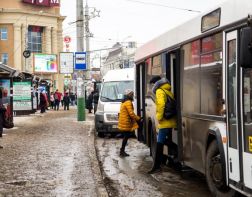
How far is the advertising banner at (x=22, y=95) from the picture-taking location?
35.6m

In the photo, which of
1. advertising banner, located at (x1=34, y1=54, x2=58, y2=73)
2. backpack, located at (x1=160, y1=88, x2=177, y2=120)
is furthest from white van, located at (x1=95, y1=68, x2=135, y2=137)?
advertising banner, located at (x1=34, y1=54, x2=58, y2=73)

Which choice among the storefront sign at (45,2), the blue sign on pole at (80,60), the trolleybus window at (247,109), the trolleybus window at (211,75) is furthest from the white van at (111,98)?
the storefront sign at (45,2)

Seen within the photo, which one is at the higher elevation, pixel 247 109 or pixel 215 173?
pixel 247 109

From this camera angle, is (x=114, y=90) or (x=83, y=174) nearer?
(x=83, y=174)

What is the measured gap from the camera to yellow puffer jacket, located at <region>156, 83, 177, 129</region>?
976 cm

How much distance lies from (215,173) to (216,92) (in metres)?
1.10

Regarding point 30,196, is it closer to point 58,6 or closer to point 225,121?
point 225,121

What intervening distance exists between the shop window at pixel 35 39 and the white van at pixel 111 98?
58.7 meters

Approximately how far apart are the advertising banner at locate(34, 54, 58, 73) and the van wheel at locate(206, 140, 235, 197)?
225ft

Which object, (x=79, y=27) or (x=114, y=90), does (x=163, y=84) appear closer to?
(x=114, y=90)

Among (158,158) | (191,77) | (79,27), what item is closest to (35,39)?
(79,27)

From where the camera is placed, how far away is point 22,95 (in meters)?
35.8

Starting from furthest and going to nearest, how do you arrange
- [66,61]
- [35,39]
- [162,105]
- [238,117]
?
[35,39]
[66,61]
[162,105]
[238,117]

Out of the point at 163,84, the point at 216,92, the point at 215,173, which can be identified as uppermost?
the point at 163,84
